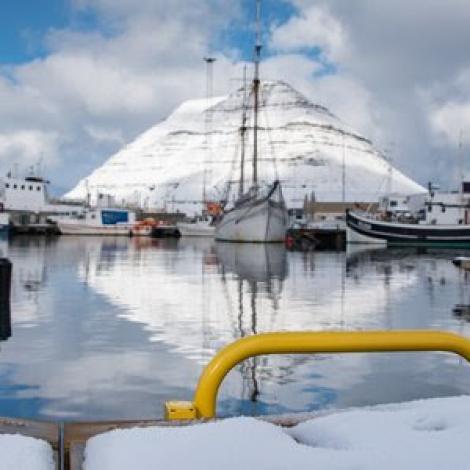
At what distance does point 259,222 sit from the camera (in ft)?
227

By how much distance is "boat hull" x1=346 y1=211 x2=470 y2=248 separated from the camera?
68.6m

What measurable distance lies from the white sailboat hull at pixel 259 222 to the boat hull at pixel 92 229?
25093mm

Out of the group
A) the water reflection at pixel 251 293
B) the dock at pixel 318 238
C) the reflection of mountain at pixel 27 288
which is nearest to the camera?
the water reflection at pixel 251 293

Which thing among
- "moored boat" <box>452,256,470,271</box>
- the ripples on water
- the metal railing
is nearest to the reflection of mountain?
the ripples on water

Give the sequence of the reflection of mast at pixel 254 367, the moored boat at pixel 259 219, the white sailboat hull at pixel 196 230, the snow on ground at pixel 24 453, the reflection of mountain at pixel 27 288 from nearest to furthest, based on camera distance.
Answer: the snow on ground at pixel 24 453 < the reflection of mast at pixel 254 367 < the reflection of mountain at pixel 27 288 < the moored boat at pixel 259 219 < the white sailboat hull at pixel 196 230

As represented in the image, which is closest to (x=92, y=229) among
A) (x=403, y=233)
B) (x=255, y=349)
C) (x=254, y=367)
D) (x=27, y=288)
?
(x=403, y=233)

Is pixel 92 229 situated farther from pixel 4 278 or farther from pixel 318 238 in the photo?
pixel 4 278

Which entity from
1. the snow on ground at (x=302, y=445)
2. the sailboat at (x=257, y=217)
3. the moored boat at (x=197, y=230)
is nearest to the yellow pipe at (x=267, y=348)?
the snow on ground at (x=302, y=445)

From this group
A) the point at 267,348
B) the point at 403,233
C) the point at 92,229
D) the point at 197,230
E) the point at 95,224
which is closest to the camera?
the point at 267,348

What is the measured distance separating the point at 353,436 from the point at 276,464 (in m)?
0.44

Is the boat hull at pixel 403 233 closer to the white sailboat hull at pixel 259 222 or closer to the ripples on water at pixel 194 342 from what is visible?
the white sailboat hull at pixel 259 222

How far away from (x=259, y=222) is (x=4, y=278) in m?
53.9

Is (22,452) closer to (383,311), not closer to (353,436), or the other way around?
(353,436)

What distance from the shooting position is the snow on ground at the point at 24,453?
262 centimetres
